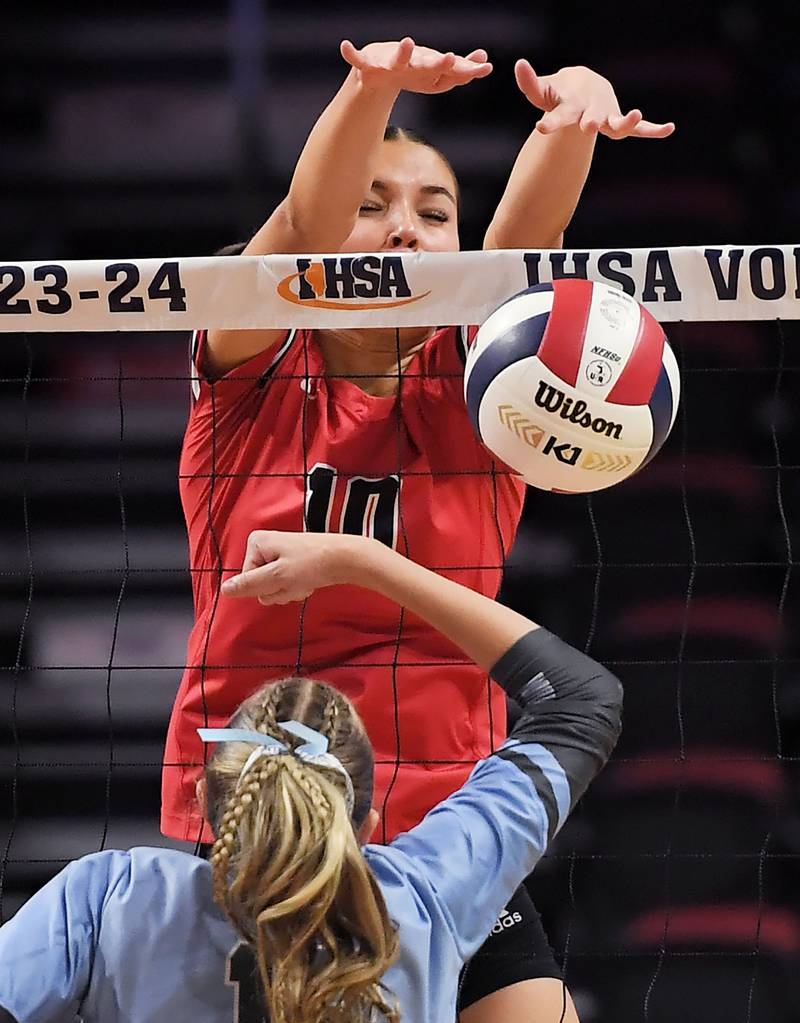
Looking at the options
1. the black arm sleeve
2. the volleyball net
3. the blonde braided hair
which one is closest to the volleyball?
the black arm sleeve

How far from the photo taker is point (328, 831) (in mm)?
1649

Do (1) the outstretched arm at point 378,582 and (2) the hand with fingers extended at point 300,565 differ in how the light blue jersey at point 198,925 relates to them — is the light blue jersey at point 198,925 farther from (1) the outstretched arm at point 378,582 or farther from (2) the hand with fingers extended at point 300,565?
(2) the hand with fingers extended at point 300,565

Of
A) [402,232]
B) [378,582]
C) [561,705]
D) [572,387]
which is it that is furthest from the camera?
[402,232]

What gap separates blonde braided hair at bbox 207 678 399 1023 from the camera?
5.37 feet

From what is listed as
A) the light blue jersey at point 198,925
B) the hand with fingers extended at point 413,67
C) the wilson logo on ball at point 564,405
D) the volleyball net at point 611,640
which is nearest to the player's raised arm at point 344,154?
the hand with fingers extended at point 413,67

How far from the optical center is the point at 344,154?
2.40m

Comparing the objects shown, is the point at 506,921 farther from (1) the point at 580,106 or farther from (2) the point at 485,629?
(1) the point at 580,106

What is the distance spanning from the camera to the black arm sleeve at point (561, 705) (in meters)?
1.87

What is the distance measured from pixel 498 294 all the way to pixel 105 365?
253 cm

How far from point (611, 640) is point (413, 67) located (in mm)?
2635

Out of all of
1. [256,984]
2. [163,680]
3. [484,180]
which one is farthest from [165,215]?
[256,984]

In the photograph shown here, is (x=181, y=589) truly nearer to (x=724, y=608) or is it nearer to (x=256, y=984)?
(x=724, y=608)

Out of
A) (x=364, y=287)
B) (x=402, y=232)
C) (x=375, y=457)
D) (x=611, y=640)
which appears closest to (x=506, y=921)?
(x=375, y=457)

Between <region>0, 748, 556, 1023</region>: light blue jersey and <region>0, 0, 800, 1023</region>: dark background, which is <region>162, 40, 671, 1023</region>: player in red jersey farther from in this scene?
<region>0, 0, 800, 1023</region>: dark background
